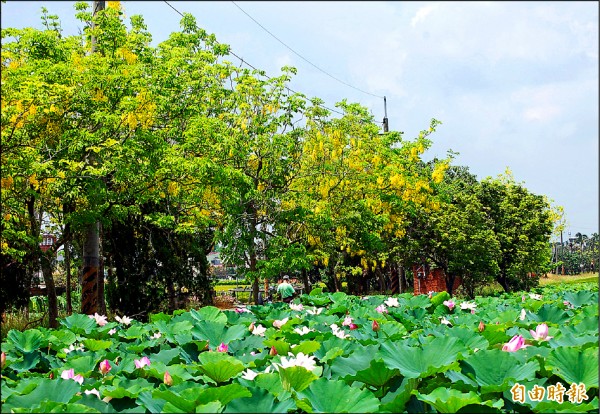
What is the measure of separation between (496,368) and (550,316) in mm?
2543

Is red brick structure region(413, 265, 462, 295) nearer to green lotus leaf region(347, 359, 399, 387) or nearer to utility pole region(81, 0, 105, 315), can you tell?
utility pole region(81, 0, 105, 315)

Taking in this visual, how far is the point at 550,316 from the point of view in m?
5.05

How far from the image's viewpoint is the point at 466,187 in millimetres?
23250

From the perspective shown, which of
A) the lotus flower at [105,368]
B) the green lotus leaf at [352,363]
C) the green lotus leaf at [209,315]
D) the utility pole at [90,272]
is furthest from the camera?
the utility pole at [90,272]

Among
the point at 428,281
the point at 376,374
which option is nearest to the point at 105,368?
the point at 376,374

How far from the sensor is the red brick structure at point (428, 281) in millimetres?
26672

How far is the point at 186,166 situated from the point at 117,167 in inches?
50.1

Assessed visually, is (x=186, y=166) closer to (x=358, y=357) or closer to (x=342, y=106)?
(x=358, y=357)

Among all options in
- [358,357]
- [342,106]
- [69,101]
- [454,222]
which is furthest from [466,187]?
[358,357]

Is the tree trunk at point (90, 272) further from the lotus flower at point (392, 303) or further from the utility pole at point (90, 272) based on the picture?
the lotus flower at point (392, 303)

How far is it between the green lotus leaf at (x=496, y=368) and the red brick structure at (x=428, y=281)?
23.7 m

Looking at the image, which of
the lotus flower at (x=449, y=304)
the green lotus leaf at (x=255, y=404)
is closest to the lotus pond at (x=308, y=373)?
the green lotus leaf at (x=255, y=404)

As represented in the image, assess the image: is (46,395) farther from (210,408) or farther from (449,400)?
(449,400)

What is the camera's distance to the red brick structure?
87.5 ft
